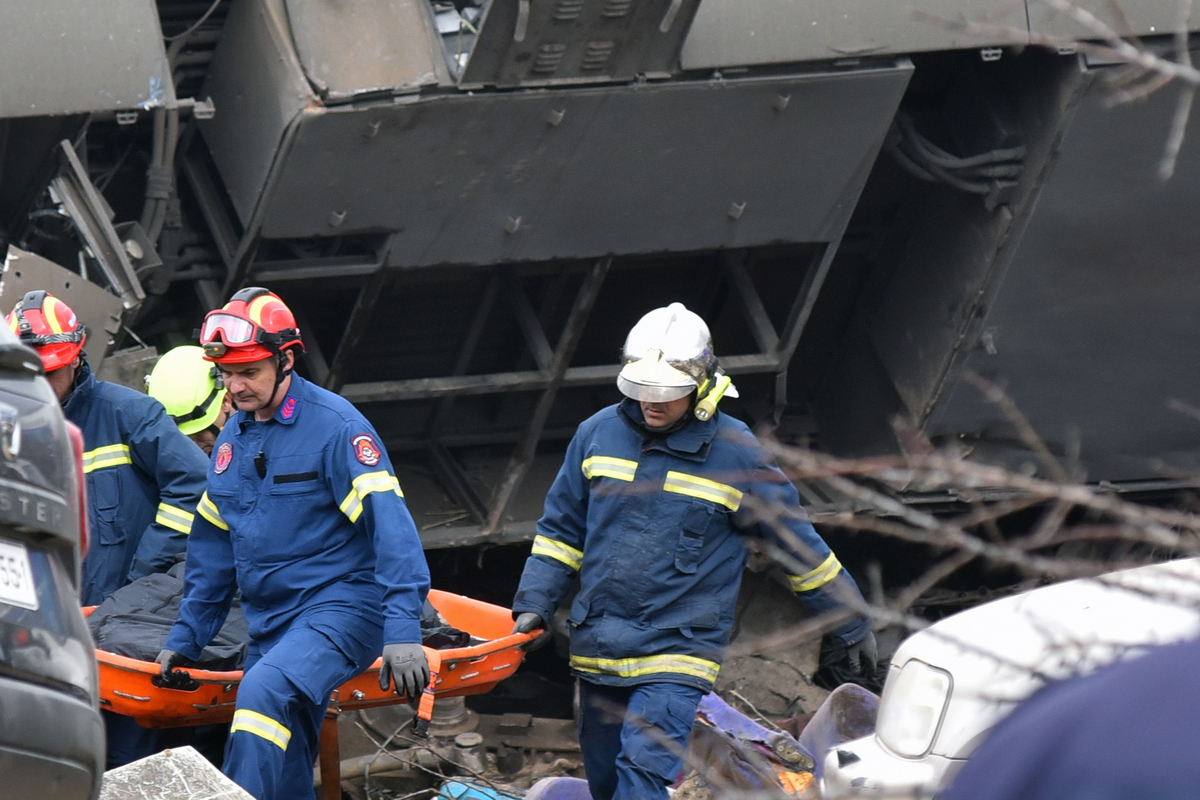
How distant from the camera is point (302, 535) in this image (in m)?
4.25

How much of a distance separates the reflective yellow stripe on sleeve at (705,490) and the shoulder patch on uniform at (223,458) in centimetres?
121

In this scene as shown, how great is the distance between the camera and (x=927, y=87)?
6836mm

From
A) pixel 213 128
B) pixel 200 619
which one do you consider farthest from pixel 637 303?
pixel 200 619

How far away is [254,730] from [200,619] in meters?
0.56

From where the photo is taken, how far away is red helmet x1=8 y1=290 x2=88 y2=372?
4773mm

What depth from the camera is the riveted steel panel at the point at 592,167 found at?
563 cm

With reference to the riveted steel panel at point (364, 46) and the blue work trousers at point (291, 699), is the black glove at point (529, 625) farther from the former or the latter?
the riveted steel panel at point (364, 46)

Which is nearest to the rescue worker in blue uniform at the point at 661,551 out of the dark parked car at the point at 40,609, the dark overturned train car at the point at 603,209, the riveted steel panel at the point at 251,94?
the dark overturned train car at the point at 603,209

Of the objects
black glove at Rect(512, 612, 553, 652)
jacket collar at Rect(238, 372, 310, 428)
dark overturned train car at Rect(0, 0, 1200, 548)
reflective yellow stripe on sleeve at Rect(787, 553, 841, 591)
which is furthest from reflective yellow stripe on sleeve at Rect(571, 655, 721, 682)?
dark overturned train car at Rect(0, 0, 1200, 548)

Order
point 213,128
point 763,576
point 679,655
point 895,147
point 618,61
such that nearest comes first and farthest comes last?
point 679,655 → point 618,61 → point 213,128 → point 895,147 → point 763,576

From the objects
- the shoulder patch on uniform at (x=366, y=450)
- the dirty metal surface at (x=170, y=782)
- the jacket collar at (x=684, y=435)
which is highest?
the shoulder patch on uniform at (x=366, y=450)

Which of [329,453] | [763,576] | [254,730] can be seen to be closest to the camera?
[254,730]

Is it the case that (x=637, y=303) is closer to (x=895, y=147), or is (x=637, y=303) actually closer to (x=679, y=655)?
(x=895, y=147)

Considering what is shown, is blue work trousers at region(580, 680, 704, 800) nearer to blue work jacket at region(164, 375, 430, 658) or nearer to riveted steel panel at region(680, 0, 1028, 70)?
blue work jacket at region(164, 375, 430, 658)
